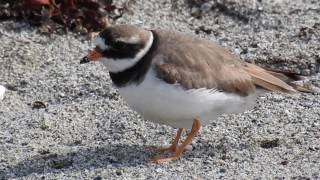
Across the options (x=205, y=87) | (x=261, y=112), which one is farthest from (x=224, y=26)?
(x=205, y=87)

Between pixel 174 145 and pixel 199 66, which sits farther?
pixel 174 145

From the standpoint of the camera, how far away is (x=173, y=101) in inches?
252

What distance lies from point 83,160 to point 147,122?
0.94 meters

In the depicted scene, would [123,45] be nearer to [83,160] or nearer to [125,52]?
[125,52]

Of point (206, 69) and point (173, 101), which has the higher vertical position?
point (206, 69)

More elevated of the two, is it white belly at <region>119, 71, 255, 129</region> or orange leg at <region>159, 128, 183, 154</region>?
white belly at <region>119, 71, 255, 129</region>

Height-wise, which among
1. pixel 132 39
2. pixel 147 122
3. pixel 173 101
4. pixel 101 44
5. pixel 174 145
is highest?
pixel 132 39

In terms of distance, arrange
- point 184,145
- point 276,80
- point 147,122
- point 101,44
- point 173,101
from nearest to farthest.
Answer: point 173,101
point 101,44
point 184,145
point 276,80
point 147,122

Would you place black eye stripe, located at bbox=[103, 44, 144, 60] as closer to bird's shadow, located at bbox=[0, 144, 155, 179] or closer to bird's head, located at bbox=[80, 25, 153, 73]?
bird's head, located at bbox=[80, 25, 153, 73]

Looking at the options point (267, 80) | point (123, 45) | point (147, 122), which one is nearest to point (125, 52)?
point (123, 45)

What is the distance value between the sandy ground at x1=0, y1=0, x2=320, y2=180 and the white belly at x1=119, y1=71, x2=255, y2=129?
41 cm

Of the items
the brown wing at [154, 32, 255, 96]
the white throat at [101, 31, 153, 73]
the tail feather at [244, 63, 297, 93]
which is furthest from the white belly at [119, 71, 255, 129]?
the tail feather at [244, 63, 297, 93]

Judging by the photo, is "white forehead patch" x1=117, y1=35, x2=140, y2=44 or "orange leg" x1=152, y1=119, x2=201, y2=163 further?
"orange leg" x1=152, y1=119, x2=201, y2=163

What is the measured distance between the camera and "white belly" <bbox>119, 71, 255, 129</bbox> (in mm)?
6375
